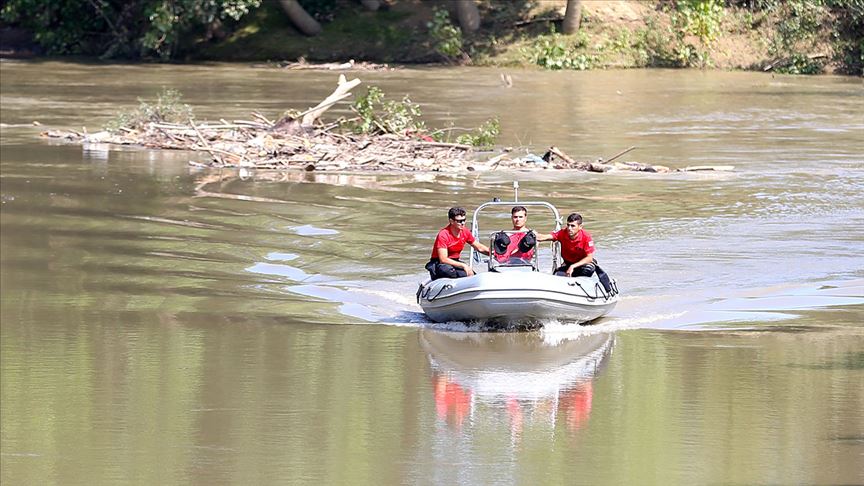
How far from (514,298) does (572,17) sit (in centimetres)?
3731

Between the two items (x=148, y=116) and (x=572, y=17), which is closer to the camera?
(x=148, y=116)

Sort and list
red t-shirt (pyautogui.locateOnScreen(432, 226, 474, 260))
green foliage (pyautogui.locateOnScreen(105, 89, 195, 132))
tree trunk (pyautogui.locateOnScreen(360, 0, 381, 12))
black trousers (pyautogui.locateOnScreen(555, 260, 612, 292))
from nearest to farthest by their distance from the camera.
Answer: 1. black trousers (pyautogui.locateOnScreen(555, 260, 612, 292))
2. red t-shirt (pyautogui.locateOnScreen(432, 226, 474, 260))
3. green foliage (pyautogui.locateOnScreen(105, 89, 195, 132))
4. tree trunk (pyautogui.locateOnScreen(360, 0, 381, 12))

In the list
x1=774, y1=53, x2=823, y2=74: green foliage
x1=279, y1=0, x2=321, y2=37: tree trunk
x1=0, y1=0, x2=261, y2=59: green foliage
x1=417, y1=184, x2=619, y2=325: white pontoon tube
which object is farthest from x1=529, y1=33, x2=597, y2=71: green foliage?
x1=417, y1=184, x2=619, y2=325: white pontoon tube

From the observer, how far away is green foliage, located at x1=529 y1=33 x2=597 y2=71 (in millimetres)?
49656

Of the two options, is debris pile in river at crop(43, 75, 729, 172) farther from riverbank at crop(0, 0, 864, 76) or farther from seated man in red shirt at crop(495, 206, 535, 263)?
riverbank at crop(0, 0, 864, 76)

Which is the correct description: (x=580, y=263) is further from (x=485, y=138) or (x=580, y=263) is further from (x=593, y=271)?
(x=485, y=138)

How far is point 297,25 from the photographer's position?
178 ft

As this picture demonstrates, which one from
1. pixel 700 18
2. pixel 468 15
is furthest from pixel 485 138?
pixel 468 15

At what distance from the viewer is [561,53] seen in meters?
49.9

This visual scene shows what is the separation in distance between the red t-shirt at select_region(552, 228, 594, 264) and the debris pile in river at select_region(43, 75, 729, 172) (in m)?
10.8

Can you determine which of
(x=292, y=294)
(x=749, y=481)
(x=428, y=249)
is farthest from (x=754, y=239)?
(x=749, y=481)

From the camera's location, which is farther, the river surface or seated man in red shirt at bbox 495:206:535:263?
seated man in red shirt at bbox 495:206:535:263

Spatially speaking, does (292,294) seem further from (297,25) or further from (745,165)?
(297,25)

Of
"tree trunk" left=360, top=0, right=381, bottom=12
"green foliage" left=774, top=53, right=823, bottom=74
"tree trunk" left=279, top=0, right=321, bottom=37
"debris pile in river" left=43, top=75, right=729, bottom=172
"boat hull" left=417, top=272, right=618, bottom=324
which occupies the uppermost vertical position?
"tree trunk" left=360, top=0, right=381, bottom=12
